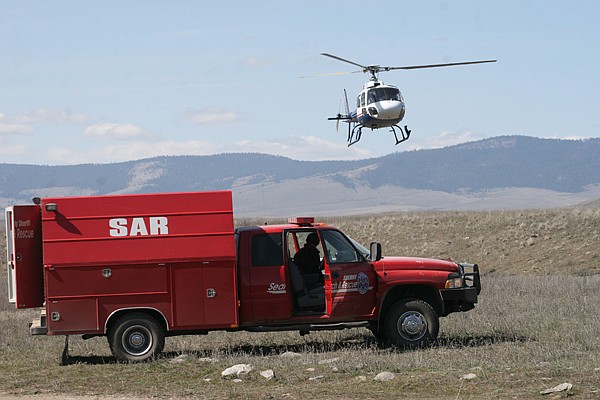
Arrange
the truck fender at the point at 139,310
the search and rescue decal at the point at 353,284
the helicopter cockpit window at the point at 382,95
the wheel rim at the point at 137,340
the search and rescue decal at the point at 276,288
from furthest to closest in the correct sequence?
the helicopter cockpit window at the point at 382,95 → the search and rescue decal at the point at 353,284 → the search and rescue decal at the point at 276,288 → the wheel rim at the point at 137,340 → the truck fender at the point at 139,310

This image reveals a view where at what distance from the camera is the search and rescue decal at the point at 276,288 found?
627 inches

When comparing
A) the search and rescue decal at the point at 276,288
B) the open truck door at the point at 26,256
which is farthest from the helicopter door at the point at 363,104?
the open truck door at the point at 26,256

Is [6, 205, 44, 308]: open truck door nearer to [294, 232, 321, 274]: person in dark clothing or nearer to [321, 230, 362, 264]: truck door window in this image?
[294, 232, 321, 274]: person in dark clothing

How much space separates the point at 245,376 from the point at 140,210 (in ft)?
10.6

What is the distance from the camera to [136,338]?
15695 mm

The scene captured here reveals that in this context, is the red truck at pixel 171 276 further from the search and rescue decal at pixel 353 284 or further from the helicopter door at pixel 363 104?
the helicopter door at pixel 363 104

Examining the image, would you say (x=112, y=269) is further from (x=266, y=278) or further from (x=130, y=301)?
(x=266, y=278)

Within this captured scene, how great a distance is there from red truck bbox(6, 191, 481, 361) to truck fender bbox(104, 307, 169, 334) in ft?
0.05

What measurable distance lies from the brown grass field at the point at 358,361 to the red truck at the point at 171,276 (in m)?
0.51

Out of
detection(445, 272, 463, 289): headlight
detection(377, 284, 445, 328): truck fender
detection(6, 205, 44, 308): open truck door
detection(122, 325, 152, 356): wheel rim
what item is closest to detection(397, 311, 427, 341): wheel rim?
detection(377, 284, 445, 328): truck fender

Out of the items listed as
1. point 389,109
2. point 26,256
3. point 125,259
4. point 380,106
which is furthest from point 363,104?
point 26,256

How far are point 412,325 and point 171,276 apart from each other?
3.71 meters

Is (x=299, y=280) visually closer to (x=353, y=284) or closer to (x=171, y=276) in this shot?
(x=353, y=284)

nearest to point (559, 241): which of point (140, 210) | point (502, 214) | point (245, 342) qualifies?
point (502, 214)
